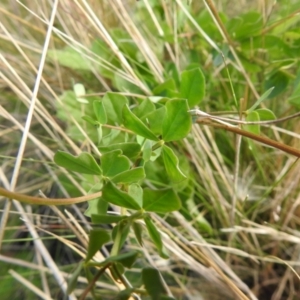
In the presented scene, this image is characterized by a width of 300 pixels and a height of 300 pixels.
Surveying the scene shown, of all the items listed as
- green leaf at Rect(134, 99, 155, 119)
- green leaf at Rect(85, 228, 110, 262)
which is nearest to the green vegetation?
Answer: green leaf at Rect(134, 99, 155, 119)

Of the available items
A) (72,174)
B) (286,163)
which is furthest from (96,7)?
(286,163)

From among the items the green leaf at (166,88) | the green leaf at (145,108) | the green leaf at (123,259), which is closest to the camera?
the green leaf at (123,259)

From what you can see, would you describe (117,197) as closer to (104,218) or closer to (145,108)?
(104,218)

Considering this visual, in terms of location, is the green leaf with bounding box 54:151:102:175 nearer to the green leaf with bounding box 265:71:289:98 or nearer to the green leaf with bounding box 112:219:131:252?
the green leaf with bounding box 112:219:131:252

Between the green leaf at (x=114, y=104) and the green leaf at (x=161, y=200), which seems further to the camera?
the green leaf at (x=114, y=104)

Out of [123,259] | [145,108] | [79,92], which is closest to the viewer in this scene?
[123,259]

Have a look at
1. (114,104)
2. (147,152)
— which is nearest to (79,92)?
(114,104)

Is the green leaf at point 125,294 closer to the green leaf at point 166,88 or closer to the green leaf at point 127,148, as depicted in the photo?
the green leaf at point 127,148

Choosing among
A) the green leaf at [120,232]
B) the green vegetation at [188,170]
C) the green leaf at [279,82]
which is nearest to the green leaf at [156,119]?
the green vegetation at [188,170]

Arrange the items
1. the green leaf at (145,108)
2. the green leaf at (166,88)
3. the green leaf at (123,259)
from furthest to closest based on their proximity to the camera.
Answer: the green leaf at (166,88) → the green leaf at (145,108) → the green leaf at (123,259)
